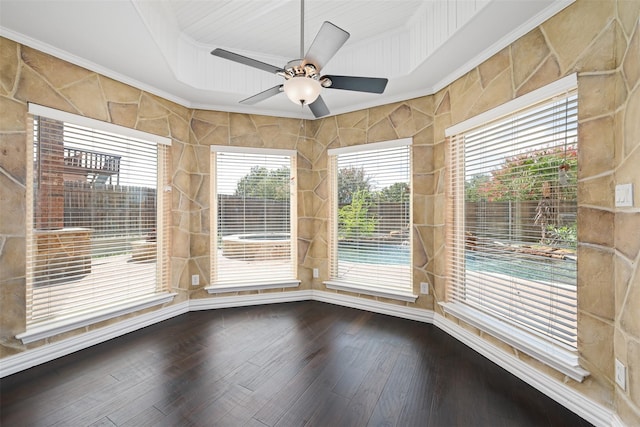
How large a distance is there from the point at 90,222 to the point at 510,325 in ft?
12.6

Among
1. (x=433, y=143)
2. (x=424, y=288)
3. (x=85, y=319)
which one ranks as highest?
(x=433, y=143)

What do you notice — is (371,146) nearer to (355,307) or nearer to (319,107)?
(319,107)

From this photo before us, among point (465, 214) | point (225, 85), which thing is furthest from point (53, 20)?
point (465, 214)

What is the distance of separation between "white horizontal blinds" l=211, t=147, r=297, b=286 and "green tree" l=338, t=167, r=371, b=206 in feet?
2.12

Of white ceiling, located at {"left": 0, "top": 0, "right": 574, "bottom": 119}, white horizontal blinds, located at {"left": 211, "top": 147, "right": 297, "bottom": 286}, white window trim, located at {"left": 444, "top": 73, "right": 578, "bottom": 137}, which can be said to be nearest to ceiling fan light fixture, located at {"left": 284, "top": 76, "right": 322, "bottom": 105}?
white ceiling, located at {"left": 0, "top": 0, "right": 574, "bottom": 119}

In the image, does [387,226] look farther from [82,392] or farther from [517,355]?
[82,392]

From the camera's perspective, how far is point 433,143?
10.2 ft

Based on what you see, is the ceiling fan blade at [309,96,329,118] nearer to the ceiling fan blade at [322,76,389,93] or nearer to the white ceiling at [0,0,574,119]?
the ceiling fan blade at [322,76,389,93]

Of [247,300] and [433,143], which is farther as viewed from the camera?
[247,300]

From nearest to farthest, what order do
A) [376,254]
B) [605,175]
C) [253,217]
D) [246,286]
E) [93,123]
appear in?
[605,175]
[93,123]
[376,254]
[246,286]
[253,217]

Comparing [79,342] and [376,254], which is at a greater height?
[376,254]

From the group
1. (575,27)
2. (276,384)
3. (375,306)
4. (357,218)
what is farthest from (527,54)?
(276,384)

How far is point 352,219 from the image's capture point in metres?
3.66

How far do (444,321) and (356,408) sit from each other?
1.57m
